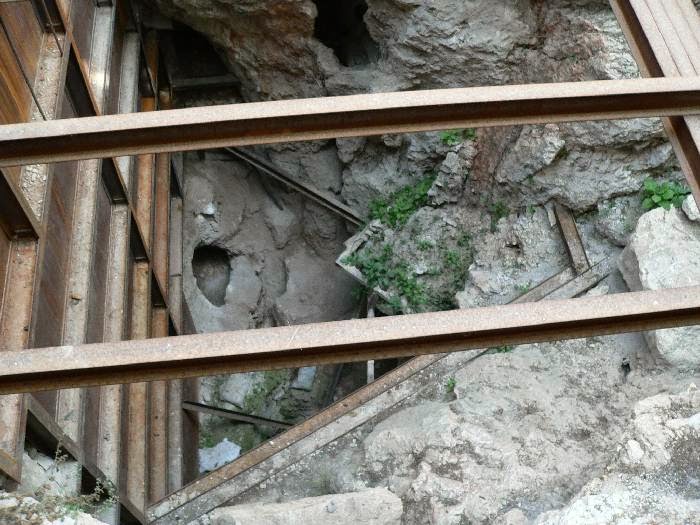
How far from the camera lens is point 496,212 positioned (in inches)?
318

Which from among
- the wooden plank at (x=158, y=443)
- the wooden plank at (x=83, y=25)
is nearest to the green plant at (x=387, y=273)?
the wooden plank at (x=158, y=443)

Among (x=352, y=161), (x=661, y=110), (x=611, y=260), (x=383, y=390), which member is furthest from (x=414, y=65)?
(x=661, y=110)

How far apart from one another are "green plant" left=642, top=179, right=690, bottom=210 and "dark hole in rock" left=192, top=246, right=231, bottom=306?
5.75 meters

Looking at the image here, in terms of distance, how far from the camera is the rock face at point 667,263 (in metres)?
5.59

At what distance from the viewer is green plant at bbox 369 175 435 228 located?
8828 millimetres

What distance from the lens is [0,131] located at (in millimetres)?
3145

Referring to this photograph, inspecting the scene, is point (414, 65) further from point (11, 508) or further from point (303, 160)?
point (11, 508)

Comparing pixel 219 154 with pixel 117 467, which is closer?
pixel 117 467

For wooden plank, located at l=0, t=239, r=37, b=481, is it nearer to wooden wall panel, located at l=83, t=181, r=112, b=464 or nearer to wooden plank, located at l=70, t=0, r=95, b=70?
wooden wall panel, located at l=83, t=181, r=112, b=464

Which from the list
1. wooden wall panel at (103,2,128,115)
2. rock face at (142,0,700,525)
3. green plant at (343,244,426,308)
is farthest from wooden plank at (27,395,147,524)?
green plant at (343,244,426,308)

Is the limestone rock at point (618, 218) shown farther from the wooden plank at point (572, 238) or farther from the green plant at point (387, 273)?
the green plant at point (387, 273)

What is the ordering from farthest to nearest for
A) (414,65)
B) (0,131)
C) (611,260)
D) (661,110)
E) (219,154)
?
(219,154)
(414,65)
(611,260)
(661,110)
(0,131)

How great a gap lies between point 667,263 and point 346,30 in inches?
219

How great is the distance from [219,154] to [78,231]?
183 inches
